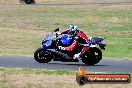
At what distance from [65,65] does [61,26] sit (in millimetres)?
21209

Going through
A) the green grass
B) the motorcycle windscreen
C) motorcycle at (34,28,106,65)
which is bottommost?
the green grass

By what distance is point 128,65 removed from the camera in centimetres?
2014

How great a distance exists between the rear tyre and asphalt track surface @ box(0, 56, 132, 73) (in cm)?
19

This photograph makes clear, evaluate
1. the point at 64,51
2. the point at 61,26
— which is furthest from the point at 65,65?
the point at 61,26

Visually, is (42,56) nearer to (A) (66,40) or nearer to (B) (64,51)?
(B) (64,51)

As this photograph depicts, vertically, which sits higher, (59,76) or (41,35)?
(59,76)

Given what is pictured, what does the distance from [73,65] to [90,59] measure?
0.70 metres

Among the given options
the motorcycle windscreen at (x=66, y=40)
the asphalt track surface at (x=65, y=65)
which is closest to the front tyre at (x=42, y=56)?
the asphalt track surface at (x=65, y=65)

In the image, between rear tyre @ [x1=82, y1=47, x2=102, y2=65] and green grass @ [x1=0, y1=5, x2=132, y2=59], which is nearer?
rear tyre @ [x1=82, y1=47, x2=102, y2=65]

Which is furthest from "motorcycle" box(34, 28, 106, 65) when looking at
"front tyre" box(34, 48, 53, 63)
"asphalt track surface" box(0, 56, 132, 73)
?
"asphalt track surface" box(0, 56, 132, 73)

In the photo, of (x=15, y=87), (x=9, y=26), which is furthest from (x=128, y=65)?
(x=9, y=26)

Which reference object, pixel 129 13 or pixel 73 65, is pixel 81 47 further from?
pixel 129 13

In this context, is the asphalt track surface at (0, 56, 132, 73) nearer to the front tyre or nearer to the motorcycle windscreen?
the front tyre

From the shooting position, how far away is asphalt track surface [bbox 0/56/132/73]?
18734 mm
